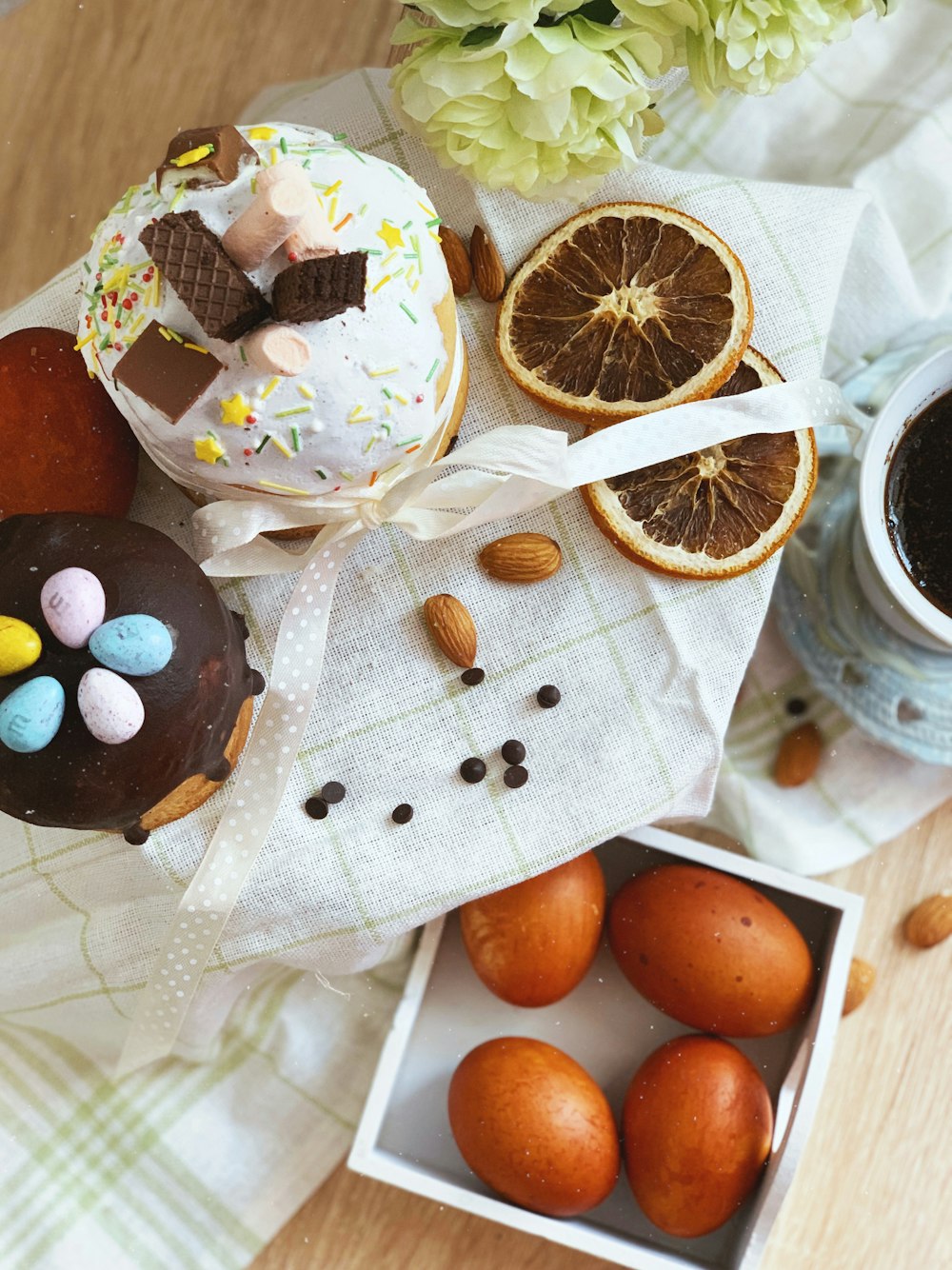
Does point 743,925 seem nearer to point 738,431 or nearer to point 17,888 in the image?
point 738,431

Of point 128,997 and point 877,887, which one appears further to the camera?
point 877,887

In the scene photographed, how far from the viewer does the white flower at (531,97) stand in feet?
2.29

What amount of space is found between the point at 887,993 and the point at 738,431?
0.60 meters

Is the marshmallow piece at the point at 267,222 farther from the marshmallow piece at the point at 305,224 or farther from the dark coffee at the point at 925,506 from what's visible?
the dark coffee at the point at 925,506

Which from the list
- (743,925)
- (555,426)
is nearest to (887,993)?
(743,925)

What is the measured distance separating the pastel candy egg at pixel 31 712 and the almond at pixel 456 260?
418mm

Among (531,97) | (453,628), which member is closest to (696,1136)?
(453,628)

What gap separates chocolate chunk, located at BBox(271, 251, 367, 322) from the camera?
600mm

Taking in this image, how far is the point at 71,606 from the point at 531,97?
0.43 meters

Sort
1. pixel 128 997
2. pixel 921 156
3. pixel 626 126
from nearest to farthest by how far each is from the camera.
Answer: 1. pixel 626 126
2. pixel 128 997
3. pixel 921 156

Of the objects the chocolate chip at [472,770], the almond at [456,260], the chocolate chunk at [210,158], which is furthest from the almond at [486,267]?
the chocolate chip at [472,770]

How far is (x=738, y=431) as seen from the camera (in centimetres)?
79

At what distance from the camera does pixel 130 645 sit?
24.8 inches

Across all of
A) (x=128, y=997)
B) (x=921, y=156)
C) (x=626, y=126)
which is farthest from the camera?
(x=921, y=156)
